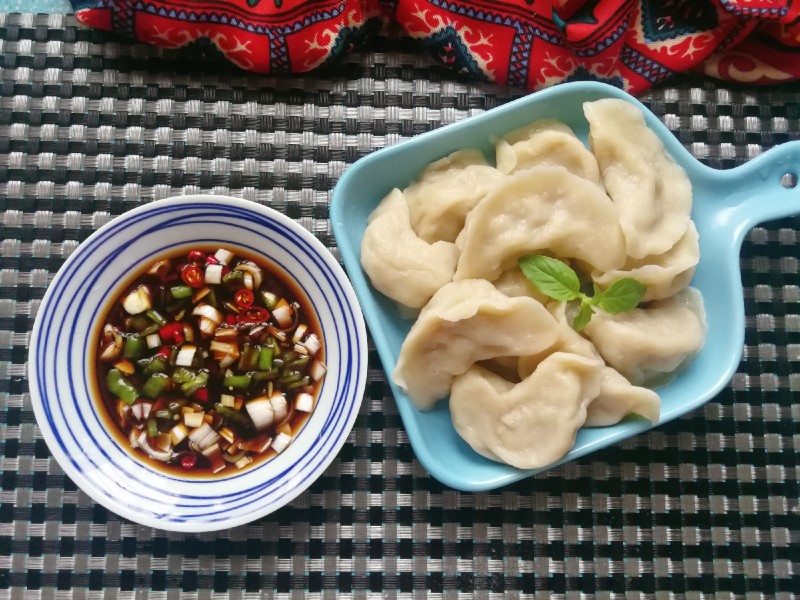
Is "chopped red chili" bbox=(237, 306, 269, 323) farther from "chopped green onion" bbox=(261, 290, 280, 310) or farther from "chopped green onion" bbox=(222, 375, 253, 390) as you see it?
"chopped green onion" bbox=(222, 375, 253, 390)

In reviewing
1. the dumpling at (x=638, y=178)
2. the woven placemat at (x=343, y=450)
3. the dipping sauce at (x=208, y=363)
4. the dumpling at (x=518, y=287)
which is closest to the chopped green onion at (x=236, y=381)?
the dipping sauce at (x=208, y=363)

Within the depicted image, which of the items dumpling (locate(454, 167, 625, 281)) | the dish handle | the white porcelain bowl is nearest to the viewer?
the white porcelain bowl

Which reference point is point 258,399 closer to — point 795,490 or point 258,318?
point 258,318

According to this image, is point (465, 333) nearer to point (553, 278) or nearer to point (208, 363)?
point (553, 278)

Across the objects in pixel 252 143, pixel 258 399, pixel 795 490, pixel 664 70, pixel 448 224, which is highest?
pixel 664 70

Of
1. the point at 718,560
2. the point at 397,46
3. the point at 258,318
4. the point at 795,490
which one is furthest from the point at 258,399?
the point at 795,490

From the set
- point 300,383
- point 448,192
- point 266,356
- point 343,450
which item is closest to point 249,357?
point 266,356

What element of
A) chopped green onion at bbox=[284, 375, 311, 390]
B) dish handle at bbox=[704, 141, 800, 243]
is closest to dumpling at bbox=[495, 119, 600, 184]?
dish handle at bbox=[704, 141, 800, 243]
